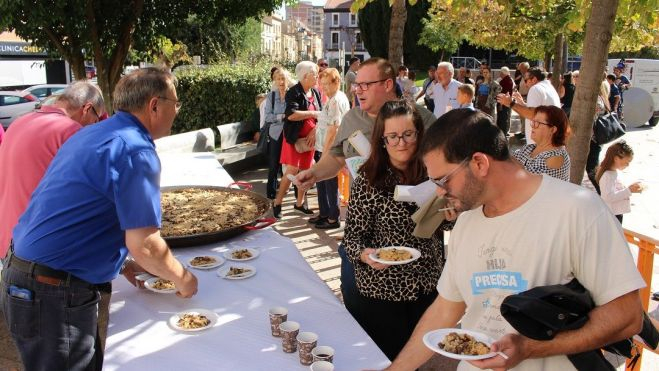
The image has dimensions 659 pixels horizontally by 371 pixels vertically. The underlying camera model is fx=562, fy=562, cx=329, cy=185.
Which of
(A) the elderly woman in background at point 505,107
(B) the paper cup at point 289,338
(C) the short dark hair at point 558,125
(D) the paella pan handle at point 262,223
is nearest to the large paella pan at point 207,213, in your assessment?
(D) the paella pan handle at point 262,223

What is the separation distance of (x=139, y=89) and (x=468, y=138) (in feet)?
4.65

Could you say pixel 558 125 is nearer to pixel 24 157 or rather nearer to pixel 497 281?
pixel 497 281

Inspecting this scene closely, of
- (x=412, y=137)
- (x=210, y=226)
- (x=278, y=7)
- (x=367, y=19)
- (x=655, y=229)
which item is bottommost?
(x=655, y=229)

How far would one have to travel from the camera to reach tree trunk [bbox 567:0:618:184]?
4.13 meters

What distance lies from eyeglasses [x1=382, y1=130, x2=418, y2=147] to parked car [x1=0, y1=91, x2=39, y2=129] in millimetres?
17583

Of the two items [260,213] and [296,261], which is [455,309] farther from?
[260,213]

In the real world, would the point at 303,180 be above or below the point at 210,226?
above

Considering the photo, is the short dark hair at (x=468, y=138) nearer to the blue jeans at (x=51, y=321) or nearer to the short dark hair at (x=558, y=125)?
the blue jeans at (x=51, y=321)

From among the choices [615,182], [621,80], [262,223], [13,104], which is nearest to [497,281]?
[262,223]

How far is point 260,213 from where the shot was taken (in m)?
3.79

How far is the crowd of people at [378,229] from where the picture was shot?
Answer: 1.58 meters

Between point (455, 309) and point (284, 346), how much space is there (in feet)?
2.22

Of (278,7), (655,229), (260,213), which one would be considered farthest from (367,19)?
(260,213)

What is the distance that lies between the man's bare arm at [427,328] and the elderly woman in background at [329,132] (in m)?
4.30
